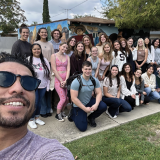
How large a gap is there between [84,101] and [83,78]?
0.50 meters

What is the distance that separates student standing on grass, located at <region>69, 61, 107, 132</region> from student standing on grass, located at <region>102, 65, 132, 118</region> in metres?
0.52

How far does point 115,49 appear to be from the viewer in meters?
4.57

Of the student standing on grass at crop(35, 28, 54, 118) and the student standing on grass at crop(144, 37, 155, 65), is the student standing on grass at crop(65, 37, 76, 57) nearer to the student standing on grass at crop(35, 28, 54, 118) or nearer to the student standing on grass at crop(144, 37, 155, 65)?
the student standing on grass at crop(35, 28, 54, 118)

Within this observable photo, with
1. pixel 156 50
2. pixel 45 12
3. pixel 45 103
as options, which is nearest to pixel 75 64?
pixel 45 103

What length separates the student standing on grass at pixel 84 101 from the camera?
9.79 feet

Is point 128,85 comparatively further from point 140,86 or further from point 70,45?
point 70,45

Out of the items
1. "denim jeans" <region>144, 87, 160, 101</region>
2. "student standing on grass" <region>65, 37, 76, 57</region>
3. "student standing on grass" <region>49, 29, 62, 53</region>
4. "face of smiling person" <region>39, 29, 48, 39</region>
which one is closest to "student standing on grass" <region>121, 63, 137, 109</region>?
"denim jeans" <region>144, 87, 160, 101</region>

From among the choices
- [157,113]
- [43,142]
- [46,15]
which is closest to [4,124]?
[43,142]

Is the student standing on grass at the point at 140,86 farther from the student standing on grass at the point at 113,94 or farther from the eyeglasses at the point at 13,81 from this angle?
the eyeglasses at the point at 13,81

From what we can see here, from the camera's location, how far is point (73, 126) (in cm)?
330

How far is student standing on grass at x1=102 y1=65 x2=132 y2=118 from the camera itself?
3625mm

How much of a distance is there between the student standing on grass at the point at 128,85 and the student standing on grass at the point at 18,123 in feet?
11.0

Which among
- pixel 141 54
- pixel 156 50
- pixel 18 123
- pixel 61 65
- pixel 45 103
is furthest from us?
pixel 156 50

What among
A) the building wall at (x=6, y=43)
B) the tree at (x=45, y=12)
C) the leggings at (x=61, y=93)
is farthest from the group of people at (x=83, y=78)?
the tree at (x=45, y=12)
